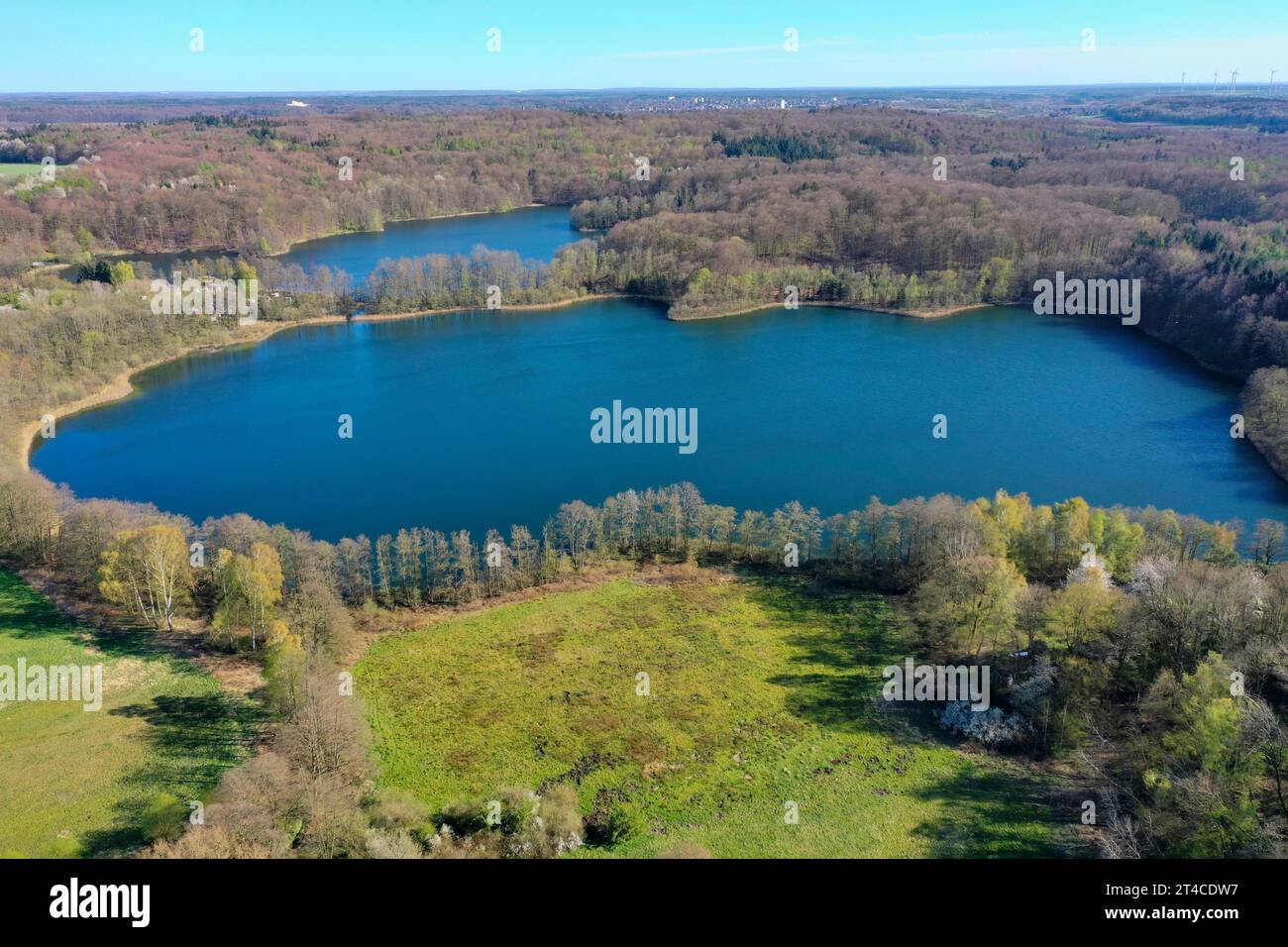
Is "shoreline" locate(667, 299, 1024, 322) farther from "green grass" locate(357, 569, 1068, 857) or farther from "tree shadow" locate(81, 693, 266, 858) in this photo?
"tree shadow" locate(81, 693, 266, 858)

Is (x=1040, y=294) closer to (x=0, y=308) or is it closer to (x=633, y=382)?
(x=633, y=382)

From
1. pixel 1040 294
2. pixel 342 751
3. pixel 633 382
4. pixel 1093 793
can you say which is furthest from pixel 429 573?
pixel 1040 294

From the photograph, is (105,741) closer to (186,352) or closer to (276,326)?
(186,352)

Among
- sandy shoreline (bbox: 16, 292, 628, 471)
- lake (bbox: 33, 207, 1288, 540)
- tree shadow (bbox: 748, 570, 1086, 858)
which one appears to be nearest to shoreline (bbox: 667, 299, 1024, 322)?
lake (bbox: 33, 207, 1288, 540)

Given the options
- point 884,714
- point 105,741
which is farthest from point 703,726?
point 105,741

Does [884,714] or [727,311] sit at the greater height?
[727,311]
